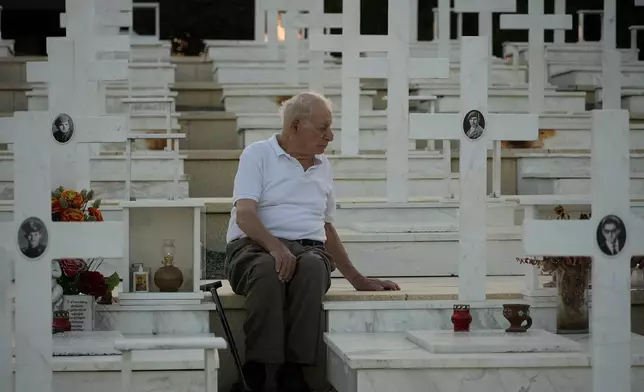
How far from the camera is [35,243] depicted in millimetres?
3863

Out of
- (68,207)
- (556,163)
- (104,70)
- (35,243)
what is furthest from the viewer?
(556,163)

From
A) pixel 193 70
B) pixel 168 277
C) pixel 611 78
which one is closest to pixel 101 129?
pixel 168 277

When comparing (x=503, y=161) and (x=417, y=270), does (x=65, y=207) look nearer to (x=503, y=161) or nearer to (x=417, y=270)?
(x=417, y=270)

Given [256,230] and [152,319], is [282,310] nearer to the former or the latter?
[256,230]

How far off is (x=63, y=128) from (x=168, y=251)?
2.51 feet

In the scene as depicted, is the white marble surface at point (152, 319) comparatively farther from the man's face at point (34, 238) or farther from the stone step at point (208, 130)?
the stone step at point (208, 130)

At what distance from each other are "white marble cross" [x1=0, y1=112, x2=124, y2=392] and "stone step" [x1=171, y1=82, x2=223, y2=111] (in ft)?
20.1

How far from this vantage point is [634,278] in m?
5.66

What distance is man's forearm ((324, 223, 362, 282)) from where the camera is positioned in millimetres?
5312

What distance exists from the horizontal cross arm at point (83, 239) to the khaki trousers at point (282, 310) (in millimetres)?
1083

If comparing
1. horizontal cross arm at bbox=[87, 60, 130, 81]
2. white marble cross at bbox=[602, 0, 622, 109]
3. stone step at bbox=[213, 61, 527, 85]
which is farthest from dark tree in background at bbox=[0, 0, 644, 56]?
horizontal cross arm at bbox=[87, 60, 130, 81]

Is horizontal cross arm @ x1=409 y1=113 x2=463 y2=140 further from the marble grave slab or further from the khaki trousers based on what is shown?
the marble grave slab

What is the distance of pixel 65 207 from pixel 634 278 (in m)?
2.12

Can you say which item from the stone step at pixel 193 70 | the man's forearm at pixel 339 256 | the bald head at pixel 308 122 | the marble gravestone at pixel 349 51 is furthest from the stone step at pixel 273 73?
the bald head at pixel 308 122
